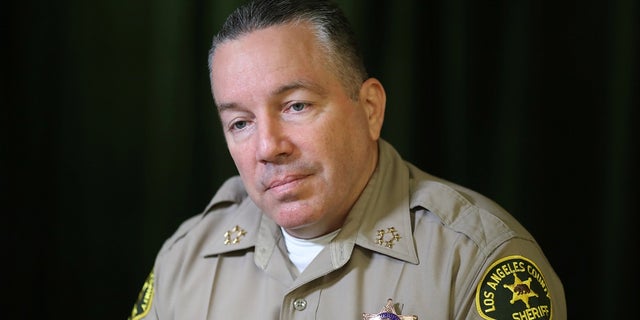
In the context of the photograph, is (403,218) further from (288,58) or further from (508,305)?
(288,58)

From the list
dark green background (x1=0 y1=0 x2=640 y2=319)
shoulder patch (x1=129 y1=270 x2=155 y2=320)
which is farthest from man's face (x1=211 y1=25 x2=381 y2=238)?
dark green background (x1=0 y1=0 x2=640 y2=319)

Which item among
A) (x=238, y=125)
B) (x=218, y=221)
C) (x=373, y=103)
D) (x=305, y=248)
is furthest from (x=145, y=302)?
(x=373, y=103)

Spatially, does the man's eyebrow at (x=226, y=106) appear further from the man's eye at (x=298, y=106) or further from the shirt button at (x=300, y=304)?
the shirt button at (x=300, y=304)

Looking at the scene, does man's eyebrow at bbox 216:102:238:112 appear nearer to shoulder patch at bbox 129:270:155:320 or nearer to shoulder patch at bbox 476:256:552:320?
shoulder patch at bbox 129:270:155:320

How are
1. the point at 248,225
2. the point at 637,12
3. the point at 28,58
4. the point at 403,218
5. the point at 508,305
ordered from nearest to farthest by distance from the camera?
the point at 508,305 → the point at 403,218 → the point at 248,225 → the point at 637,12 → the point at 28,58

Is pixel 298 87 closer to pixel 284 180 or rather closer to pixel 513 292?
pixel 284 180

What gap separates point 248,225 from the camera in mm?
1991

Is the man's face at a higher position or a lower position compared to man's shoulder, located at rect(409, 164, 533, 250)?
higher

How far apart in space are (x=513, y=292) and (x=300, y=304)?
52 centimetres

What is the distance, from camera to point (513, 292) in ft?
5.13

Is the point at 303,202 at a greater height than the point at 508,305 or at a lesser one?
greater

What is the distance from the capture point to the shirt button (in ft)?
5.77

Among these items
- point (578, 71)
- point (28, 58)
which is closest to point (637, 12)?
point (578, 71)

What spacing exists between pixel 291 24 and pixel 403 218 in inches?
22.1
